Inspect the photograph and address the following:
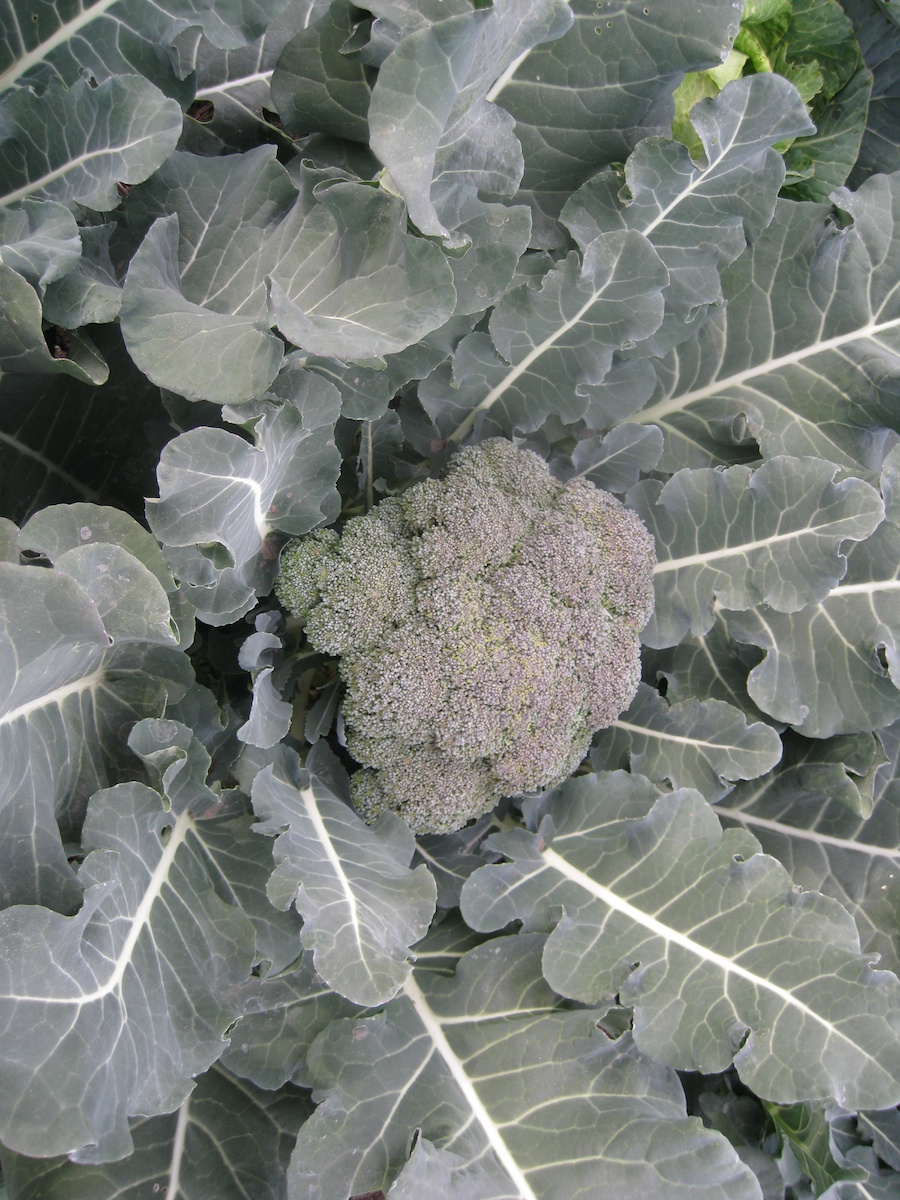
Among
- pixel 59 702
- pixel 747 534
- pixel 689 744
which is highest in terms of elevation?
pixel 59 702

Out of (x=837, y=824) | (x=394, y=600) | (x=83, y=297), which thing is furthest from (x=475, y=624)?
(x=837, y=824)

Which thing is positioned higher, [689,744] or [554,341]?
[554,341]

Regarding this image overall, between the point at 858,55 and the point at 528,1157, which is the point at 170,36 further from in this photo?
the point at 528,1157

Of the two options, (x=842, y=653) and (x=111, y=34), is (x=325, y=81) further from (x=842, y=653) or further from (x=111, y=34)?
(x=842, y=653)

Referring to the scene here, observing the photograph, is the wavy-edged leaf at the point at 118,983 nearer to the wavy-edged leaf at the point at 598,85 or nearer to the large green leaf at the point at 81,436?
the large green leaf at the point at 81,436

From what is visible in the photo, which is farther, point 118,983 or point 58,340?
point 58,340

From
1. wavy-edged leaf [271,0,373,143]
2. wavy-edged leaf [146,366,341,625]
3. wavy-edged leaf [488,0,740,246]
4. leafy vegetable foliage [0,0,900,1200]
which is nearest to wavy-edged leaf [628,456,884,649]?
leafy vegetable foliage [0,0,900,1200]

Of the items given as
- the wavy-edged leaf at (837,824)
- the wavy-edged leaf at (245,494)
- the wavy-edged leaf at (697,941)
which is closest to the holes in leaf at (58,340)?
the wavy-edged leaf at (245,494)

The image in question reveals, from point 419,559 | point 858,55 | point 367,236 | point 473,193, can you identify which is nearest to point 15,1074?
point 419,559
